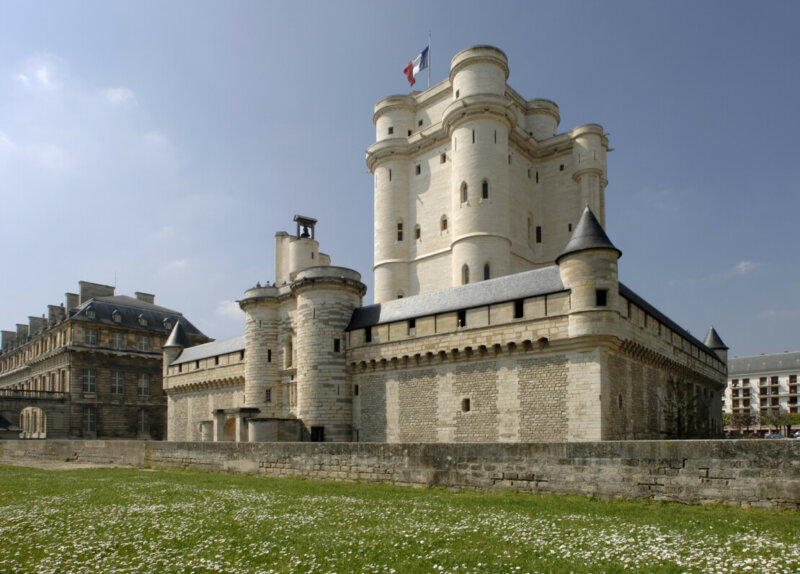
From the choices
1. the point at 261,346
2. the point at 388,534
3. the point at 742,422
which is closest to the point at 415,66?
the point at 261,346

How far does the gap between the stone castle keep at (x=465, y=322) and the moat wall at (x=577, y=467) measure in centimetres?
649

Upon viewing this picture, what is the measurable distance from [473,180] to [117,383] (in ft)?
102

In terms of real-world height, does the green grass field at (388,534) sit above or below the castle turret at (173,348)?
below

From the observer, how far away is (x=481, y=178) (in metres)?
32.3

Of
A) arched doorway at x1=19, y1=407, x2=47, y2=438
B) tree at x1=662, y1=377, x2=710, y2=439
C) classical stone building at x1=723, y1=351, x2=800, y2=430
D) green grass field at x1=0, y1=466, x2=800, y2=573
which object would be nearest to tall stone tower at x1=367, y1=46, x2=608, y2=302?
tree at x1=662, y1=377, x2=710, y2=439

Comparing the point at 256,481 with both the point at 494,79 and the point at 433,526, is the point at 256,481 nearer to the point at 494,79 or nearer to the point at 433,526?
the point at 433,526

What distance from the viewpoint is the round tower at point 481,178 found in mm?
31750

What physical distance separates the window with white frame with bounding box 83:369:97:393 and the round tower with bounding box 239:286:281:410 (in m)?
21.2

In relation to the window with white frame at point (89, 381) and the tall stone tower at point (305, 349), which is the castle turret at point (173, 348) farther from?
the tall stone tower at point (305, 349)

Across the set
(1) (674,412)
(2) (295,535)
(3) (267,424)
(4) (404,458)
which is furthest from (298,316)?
(2) (295,535)

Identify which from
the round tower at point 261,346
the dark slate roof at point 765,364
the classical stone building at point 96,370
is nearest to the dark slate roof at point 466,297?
the round tower at point 261,346

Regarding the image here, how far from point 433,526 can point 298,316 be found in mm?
18474

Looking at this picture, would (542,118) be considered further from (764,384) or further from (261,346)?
(764,384)

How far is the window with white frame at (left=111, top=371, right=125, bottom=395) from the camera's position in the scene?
46.2 metres
